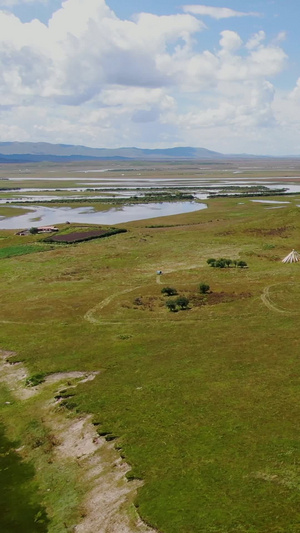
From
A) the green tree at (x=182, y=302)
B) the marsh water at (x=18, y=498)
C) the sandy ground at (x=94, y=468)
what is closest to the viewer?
the sandy ground at (x=94, y=468)

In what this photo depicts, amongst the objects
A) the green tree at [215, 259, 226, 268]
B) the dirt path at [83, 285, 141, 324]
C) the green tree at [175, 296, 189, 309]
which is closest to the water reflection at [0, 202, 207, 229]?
the green tree at [215, 259, 226, 268]

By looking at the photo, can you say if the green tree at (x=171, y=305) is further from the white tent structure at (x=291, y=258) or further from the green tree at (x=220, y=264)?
the white tent structure at (x=291, y=258)

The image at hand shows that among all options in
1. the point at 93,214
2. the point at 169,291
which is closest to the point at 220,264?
the point at 169,291

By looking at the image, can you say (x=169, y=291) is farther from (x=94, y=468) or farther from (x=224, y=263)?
(x=94, y=468)

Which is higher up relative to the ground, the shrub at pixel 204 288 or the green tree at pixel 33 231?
Answer: the green tree at pixel 33 231

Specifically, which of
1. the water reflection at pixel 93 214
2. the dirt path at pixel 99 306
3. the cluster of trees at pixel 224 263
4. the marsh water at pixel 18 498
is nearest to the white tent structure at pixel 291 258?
the cluster of trees at pixel 224 263

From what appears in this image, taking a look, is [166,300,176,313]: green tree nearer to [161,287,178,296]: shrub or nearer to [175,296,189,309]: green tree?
[175,296,189,309]: green tree

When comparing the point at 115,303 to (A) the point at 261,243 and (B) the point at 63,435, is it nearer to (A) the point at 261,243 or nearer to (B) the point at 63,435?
(B) the point at 63,435
